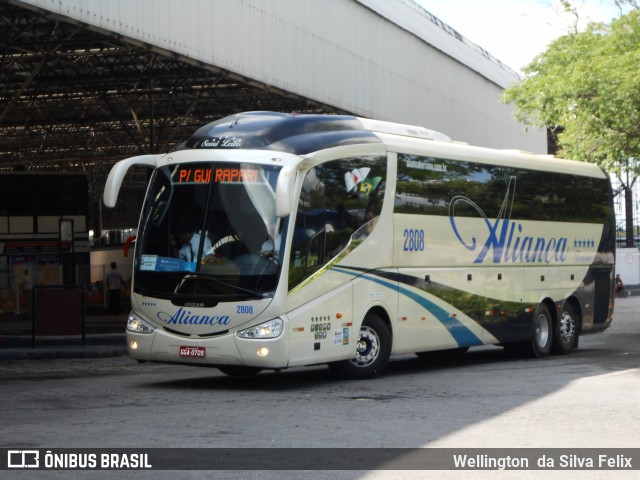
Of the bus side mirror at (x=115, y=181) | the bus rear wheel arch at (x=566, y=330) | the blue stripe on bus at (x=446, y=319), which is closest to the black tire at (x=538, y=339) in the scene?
the bus rear wheel arch at (x=566, y=330)

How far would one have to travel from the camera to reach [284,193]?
43.0 ft

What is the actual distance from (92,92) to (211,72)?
457 inches

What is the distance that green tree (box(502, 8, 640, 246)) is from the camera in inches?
1118

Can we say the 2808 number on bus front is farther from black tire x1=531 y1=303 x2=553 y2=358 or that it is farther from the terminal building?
the terminal building

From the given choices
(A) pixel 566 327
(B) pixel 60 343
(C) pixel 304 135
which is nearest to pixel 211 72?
(B) pixel 60 343

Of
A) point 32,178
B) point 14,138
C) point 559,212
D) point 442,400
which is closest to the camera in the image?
point 442,400

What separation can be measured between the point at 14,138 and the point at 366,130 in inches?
1669

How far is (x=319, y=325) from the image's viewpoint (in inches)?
566

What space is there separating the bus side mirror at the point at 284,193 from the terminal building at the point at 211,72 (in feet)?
25.7

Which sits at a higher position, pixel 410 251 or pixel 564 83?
pixel 564 83

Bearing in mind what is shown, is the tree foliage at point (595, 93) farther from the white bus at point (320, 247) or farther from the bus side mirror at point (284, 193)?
the bus side mirror at point (284, 193)

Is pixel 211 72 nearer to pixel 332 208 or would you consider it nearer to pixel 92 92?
pixel 92 92

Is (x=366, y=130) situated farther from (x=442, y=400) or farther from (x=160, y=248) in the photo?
(x=442, y=400)

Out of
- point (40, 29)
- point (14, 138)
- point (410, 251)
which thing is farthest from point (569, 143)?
point (14, 138)
